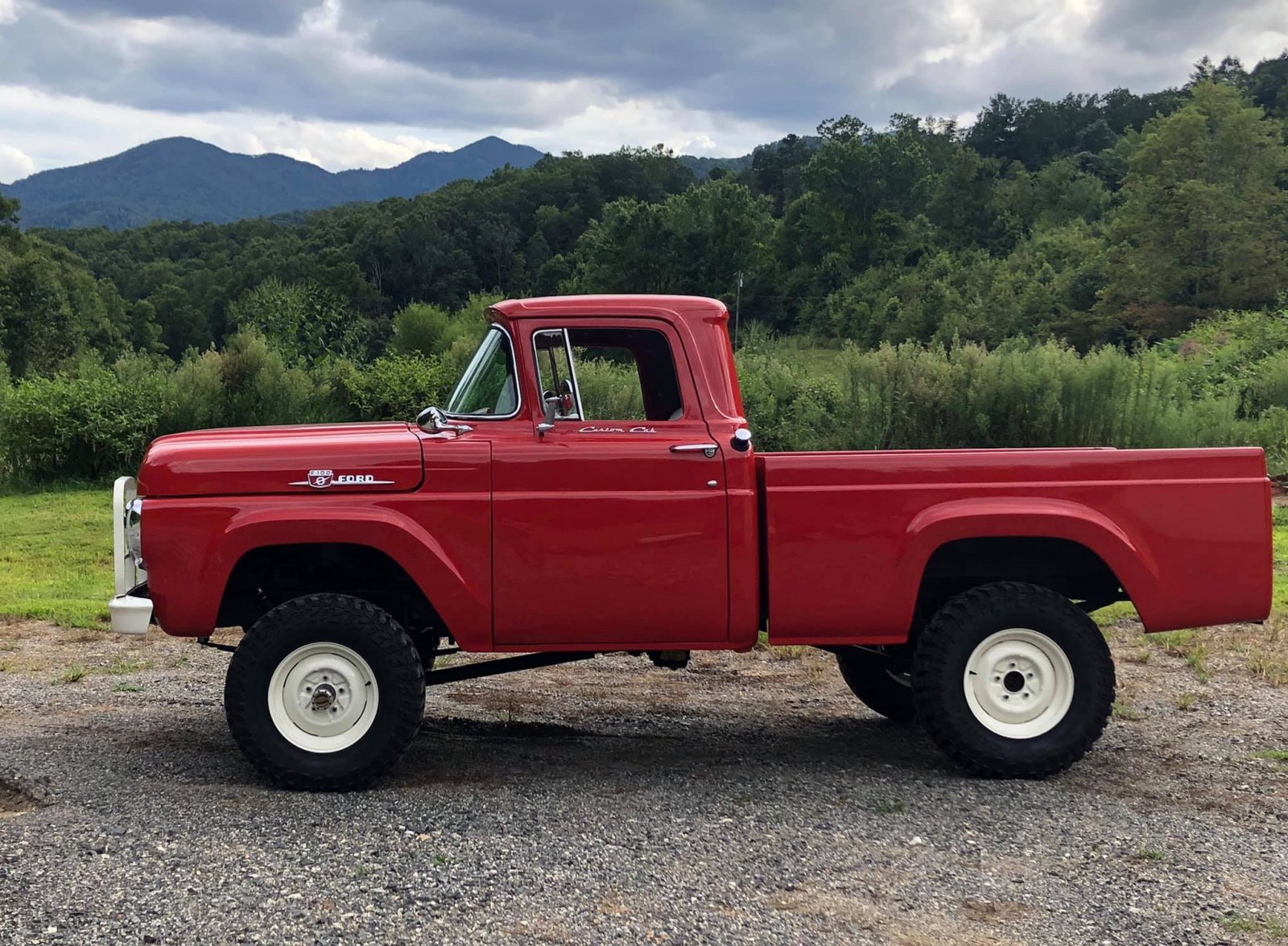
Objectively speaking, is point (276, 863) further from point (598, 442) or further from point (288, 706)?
point (598, 442)

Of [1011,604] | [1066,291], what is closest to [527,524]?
[1011,604]

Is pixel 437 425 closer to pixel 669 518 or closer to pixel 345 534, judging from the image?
pixel 345 534

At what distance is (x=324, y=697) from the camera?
17.8 feet

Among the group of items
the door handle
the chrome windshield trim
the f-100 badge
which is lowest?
the f-100 badge

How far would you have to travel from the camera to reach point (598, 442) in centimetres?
554

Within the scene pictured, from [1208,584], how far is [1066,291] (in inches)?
1680

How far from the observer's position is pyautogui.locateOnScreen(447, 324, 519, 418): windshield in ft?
18.6

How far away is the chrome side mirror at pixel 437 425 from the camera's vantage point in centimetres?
556

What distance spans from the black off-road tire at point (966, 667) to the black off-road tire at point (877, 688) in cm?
116

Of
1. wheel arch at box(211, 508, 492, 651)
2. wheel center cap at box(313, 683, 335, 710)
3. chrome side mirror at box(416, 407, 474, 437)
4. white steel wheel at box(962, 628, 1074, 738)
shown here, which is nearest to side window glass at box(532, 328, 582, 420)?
chrome side mirror at box(416, 407, 474, 437)

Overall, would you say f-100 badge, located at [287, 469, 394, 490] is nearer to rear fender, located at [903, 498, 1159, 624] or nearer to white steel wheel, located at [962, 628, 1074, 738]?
rear fender, located at [903, 498, 1159, 624]

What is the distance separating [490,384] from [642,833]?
7.40 ft

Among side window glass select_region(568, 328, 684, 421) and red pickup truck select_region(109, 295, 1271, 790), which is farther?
side window glass select_region(568, 328, 684, 421)

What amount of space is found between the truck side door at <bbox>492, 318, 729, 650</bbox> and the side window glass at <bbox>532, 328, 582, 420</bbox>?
0.11 metres
